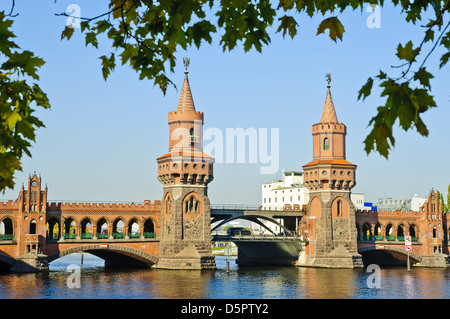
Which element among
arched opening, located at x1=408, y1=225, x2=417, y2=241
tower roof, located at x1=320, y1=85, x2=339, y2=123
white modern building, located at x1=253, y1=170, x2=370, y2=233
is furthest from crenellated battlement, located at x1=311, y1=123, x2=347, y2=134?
white modern building, located at x1=253, y1=170, x2=370, y2=233

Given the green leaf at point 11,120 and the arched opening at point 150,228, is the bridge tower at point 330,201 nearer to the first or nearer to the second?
the arched opening at point 150,228

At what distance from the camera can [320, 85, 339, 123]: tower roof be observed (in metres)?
81.2

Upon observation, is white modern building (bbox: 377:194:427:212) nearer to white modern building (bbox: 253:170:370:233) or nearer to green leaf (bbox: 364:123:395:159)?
white modern building (bbox: 253:170:370:233)

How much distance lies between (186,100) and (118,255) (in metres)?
22.0

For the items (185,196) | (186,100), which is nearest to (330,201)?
(185,196)

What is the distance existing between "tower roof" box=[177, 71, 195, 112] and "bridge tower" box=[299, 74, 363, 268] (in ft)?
59.2

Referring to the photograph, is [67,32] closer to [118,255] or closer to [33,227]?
[33,227]

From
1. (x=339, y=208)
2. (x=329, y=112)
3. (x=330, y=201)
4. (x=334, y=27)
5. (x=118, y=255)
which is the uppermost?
(x=329, y=112)

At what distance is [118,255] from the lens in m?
78.1

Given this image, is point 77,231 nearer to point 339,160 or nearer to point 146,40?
point 339,160

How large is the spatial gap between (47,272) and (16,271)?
3177 millimetres

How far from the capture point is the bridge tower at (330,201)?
77.7 meters

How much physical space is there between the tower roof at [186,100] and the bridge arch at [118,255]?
59.9 feet
